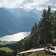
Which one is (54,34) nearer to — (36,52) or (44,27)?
(44,27)

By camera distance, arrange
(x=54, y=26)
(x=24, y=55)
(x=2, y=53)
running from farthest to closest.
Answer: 1. (x=2, y=53)
2. (x=54, y=26)
3. (x=24, y=55)

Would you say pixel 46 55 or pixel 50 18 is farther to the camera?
pixel 50 18

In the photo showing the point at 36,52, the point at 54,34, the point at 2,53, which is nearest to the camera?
the point at 36,52

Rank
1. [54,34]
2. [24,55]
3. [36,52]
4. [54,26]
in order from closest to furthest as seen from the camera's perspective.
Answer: [36,52]
[24,55]
[54,34]
[54,26]

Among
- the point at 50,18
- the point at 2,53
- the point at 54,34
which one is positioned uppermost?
the point at 50,18

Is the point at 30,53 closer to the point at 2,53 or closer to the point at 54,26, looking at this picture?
the point at 54,26

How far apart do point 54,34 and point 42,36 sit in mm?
6008

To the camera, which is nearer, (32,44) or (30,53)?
(30,53)

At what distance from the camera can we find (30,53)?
47469 millimetres

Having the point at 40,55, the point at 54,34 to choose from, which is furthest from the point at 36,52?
the point at 54,34

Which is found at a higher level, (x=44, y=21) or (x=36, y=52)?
(x=44, y=21)

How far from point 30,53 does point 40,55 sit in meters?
4.03

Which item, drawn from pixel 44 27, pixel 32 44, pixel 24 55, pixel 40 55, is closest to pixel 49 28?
pixel 44 27

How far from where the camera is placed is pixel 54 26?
10625 cm
